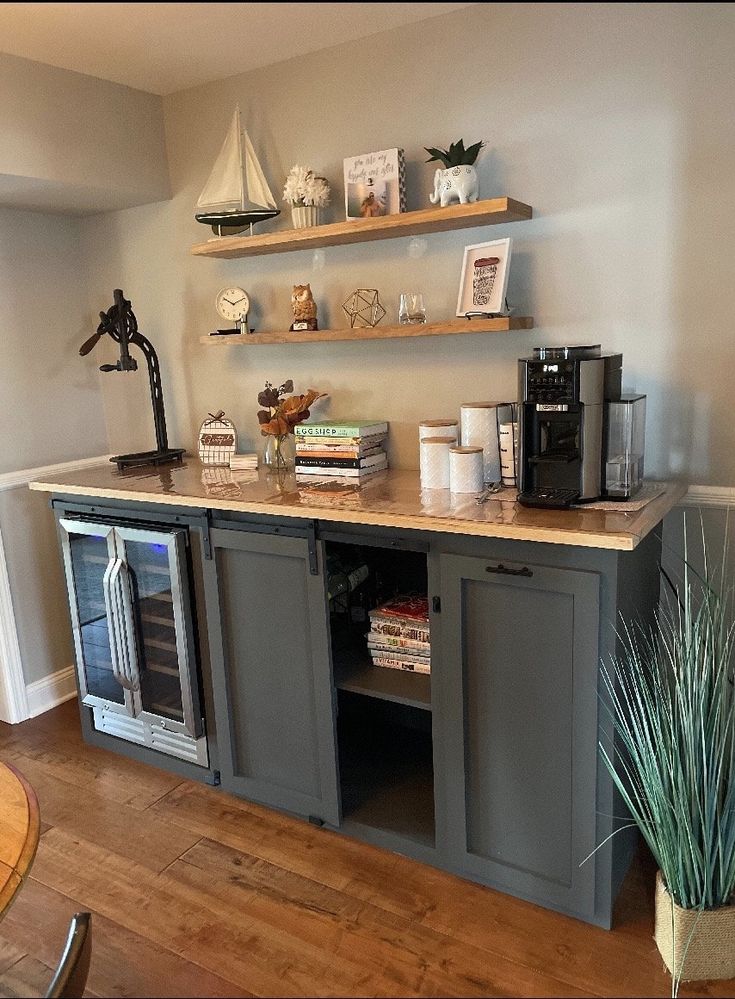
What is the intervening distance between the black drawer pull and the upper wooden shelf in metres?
0.87

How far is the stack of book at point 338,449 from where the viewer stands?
214 centimetres

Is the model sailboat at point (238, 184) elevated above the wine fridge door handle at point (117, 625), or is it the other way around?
the model sailboat at point (238, 184)

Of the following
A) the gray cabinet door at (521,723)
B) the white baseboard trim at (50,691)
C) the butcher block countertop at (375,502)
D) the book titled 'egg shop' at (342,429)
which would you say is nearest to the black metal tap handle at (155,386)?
the butcher block countertop at (375,502)

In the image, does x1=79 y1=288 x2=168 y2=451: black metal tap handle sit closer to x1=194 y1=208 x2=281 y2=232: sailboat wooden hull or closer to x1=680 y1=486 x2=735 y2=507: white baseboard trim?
x1=194 y1=208 x2=281 y2=232: sailboat wooden hull

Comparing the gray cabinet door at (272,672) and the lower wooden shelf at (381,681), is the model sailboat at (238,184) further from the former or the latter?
the lower wooden shelf at (381,681)

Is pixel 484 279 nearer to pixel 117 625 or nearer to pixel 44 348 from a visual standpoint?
pixel 117 625

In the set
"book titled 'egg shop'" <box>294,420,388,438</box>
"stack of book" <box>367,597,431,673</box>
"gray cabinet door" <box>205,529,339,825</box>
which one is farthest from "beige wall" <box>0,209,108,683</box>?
"stack of book" <box>367,597,431,673</box>

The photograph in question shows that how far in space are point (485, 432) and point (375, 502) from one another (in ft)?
1.12

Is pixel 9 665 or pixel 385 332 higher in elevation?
pixel 385 332

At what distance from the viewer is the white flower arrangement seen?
2.21 metres

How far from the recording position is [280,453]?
7.84 feet

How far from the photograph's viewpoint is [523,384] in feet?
5.61

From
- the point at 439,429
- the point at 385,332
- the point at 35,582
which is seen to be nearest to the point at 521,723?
the point at 439,429

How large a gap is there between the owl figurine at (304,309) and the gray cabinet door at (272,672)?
28.2 inches
